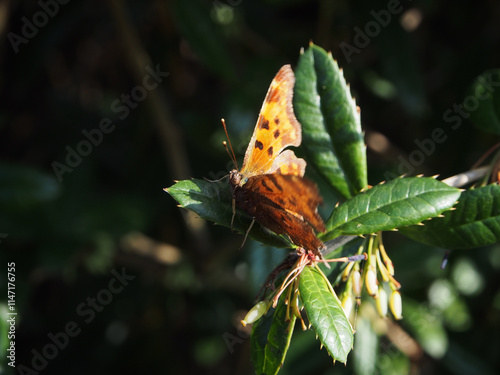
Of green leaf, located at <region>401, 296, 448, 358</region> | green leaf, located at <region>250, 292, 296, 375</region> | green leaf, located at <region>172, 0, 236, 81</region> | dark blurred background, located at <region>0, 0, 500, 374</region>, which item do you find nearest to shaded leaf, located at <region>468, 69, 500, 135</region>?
dark blurred background, located at <region>0, 0, 500, 374</region>

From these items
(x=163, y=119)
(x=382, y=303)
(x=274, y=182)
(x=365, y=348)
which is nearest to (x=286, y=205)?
(x=274, y=182)

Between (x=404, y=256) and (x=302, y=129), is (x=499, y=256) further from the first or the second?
(x=302, y=129)

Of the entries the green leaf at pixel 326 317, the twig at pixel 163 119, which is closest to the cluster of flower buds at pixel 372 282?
the green leaf at pixel 326 317

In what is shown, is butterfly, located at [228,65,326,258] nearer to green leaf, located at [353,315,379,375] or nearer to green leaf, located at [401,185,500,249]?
green leaf, located at [401,185,500,249]

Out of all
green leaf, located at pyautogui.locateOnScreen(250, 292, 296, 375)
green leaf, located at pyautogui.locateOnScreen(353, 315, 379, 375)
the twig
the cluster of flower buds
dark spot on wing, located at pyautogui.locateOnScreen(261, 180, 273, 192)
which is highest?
the twig

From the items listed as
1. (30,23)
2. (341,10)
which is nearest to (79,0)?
(30,23)

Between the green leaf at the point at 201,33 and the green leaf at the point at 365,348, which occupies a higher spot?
the green leaf at the point at 201,33

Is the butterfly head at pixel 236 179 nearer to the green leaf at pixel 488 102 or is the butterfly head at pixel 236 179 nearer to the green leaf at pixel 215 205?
the green leaf at pixel 215 205
